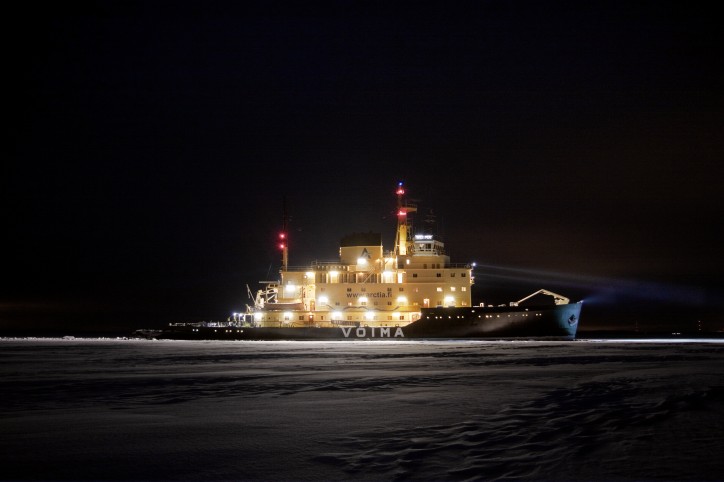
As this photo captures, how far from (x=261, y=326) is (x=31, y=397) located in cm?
4069

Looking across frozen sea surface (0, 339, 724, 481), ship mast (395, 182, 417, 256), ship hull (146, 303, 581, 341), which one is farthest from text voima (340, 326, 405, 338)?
frozen sea surface (0, 339, 724, 481)

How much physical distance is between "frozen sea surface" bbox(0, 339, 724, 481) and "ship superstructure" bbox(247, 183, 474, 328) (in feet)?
108

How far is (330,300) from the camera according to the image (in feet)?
167

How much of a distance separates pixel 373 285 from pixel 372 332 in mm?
3885

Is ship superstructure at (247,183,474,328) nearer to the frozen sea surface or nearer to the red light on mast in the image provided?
the red light on mast

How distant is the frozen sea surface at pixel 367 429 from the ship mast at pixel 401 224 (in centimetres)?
3540

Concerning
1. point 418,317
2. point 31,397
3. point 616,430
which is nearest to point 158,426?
point 31,397

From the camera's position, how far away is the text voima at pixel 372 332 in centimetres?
4847

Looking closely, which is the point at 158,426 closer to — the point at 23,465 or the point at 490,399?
the point at 23,465

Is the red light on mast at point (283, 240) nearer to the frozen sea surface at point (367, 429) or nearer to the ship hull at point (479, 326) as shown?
the ship hull at point (479, 326)

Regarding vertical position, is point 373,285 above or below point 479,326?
above

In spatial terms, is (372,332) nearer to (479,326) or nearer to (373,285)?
(373,285)

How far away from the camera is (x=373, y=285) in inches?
1960

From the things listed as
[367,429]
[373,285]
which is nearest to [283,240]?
[373,285]
